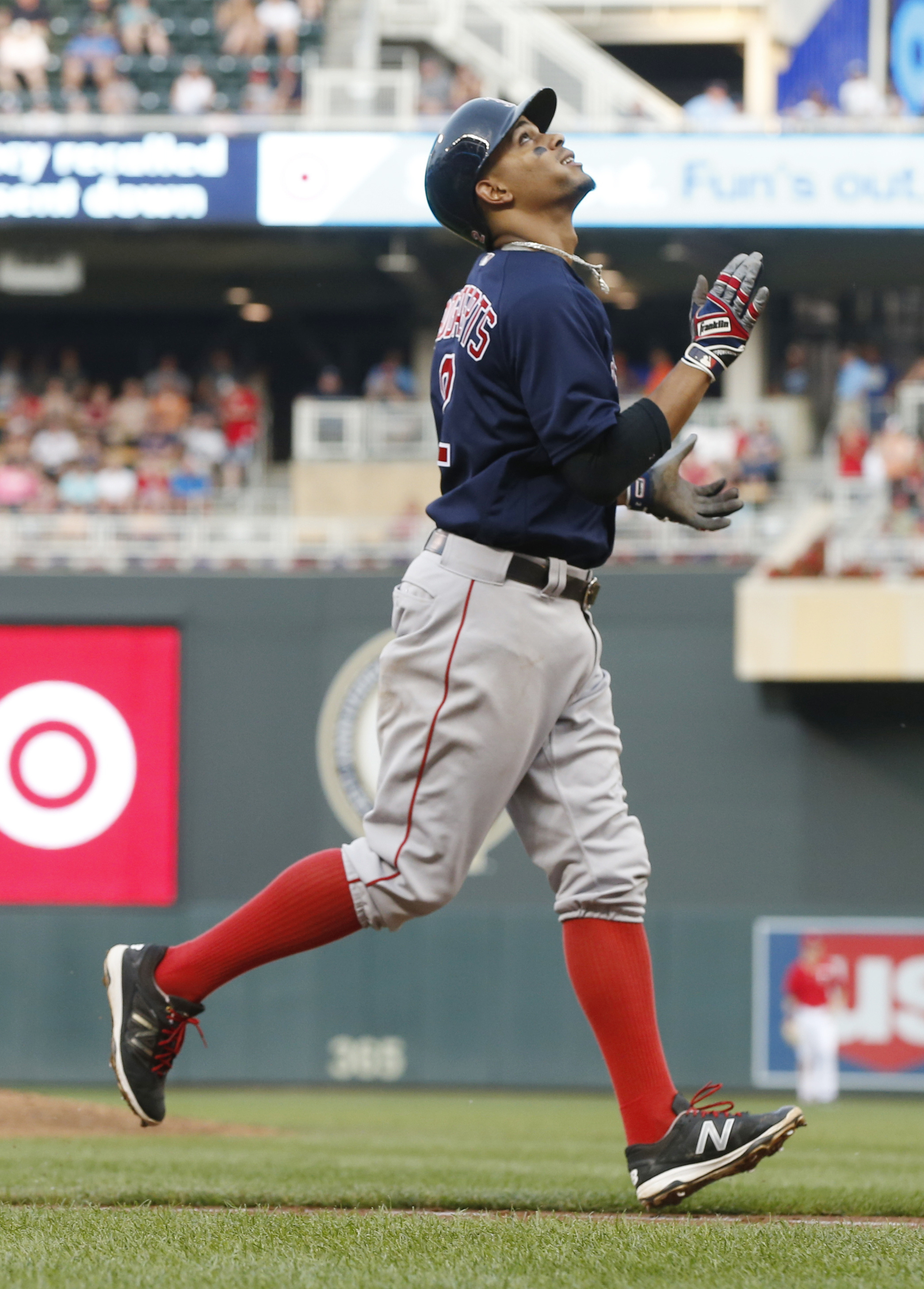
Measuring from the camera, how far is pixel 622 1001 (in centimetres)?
360

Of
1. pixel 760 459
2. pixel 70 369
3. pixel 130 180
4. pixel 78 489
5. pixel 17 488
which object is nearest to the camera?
pixel 760 459

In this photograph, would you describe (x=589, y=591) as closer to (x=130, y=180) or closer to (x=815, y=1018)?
(x=815, y=1018)

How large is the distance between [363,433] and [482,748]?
1333 cm

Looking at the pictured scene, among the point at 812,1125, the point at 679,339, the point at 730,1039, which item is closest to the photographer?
the point at 812,1125

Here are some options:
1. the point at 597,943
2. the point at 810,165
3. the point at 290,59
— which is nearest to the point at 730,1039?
the point at 810,165

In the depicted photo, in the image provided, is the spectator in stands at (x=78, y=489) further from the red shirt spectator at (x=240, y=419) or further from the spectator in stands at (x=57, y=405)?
the red shirt spectator at (x=240, y=419)

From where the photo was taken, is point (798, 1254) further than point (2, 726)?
No

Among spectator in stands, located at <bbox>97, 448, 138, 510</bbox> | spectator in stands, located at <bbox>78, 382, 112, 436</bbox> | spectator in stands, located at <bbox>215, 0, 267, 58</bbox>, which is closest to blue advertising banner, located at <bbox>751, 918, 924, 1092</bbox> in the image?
spectator in stands, located at <bbox>97, 448, 138, 510</bbox>

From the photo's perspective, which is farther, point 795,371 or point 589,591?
point 795,371

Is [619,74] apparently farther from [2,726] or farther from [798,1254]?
[798,1254]

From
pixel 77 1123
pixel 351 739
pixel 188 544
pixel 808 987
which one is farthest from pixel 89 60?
pixel 77 1123

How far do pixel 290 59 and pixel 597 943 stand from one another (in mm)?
15538

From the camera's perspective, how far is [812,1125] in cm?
1118

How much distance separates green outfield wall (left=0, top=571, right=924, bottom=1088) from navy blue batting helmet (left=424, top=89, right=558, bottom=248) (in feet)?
35.9
